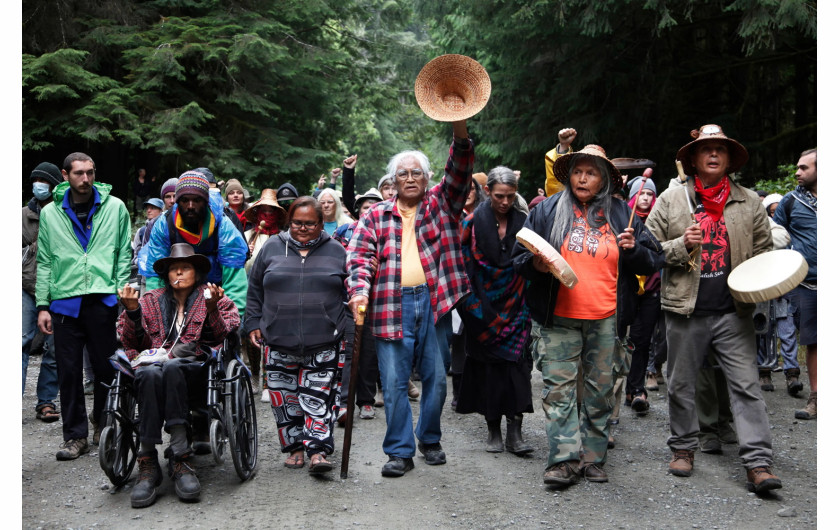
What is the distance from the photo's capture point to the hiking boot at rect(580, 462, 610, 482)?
5852 millimetres

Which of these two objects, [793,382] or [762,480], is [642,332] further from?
[762,480]

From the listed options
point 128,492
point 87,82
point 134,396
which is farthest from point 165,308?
point 87,82

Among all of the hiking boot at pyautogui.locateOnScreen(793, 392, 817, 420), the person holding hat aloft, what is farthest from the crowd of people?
the person holding hat aloft

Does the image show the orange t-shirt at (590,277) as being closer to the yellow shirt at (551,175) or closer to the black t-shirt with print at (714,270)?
the black t-shirt with print at (714,270)

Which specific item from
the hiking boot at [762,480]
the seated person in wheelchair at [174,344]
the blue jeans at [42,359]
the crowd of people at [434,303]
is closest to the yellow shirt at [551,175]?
the crowd of people at [434,303]

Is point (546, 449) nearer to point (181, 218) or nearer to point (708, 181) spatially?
point (708, 181)

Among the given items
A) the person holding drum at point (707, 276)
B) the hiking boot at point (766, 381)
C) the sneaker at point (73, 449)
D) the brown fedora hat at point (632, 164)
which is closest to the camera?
the person holding drum at point (707, 276)

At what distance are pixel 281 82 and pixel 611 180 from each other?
13.0 m

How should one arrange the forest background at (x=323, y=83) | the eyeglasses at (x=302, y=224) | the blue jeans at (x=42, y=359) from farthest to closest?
the forest background at (x=323, y=83) → the blue jeans at (x=42, y=359) → the eyeglasses at (x=302, y=224)

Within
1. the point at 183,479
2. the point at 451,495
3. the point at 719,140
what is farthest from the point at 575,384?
the point at 183,479

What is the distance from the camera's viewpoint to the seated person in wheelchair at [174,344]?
5.50m

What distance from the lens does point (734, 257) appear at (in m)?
5.85

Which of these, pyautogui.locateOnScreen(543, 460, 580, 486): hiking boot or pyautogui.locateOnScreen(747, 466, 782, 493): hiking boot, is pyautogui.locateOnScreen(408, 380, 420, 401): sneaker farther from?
pyautogui.locateOnScreen(747, 466, 782, 493): hiking boot

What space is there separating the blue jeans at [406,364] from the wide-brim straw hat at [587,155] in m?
1.34
